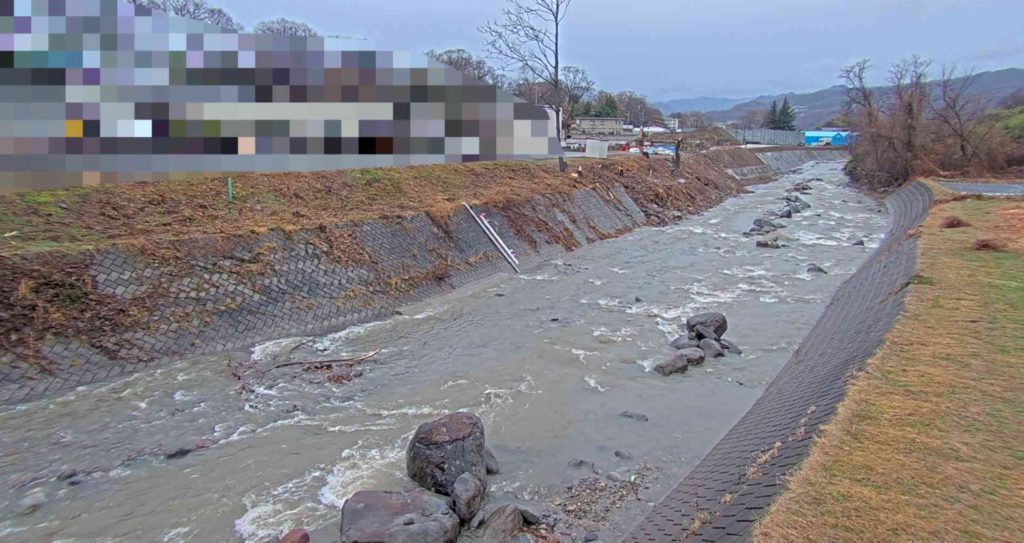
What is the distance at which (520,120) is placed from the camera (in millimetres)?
25188

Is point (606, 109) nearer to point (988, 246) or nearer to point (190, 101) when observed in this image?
point (988, 246)

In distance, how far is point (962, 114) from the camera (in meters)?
37.6

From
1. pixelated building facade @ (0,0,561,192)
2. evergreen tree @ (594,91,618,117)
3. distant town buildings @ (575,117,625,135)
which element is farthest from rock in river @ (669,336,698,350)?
evergreen tree @ (594,91,618,117)

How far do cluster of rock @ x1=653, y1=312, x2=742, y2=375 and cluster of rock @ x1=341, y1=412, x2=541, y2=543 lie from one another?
439 centimetres

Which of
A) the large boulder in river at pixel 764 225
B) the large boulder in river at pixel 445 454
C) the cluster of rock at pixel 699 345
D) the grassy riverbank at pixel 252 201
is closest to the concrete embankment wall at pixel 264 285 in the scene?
the grassy riverbank at pixel 252 201

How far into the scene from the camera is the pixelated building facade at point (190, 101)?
12.6 meters

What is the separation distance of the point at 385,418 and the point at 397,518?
285 centimetres

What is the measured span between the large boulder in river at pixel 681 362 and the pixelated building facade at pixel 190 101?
12673 mm

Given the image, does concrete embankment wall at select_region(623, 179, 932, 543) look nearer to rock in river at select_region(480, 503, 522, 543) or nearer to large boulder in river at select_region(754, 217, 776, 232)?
rock in river at select_region(480, 503, 522, 543)

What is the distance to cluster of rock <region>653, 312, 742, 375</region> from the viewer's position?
9758mm

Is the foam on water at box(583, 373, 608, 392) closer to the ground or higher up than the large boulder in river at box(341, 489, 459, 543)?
higher up

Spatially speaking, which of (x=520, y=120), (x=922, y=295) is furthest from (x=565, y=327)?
(x=520, y=120)

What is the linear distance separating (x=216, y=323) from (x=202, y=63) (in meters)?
9.79

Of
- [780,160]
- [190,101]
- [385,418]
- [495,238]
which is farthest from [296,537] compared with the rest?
[780,160]
